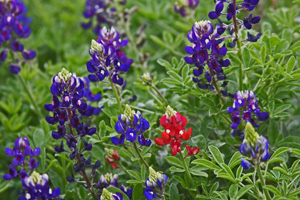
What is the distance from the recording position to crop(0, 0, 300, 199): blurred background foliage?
6.91 feet

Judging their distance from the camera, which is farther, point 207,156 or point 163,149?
point 163,149

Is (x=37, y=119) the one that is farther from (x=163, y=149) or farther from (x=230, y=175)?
(x=230, y=175)

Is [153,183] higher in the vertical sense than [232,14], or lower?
lower

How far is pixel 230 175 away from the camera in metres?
1.73

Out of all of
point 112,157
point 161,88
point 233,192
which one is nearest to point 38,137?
point 112,157

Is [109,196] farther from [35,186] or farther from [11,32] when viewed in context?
[11,32]

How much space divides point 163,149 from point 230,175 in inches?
25.1

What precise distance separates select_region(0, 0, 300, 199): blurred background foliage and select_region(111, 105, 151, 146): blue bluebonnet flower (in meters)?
0.15

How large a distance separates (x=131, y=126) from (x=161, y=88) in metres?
1.21

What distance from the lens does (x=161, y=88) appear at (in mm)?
3018

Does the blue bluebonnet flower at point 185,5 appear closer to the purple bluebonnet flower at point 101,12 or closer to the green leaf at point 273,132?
the purple bluebonnet flower at point 101,12

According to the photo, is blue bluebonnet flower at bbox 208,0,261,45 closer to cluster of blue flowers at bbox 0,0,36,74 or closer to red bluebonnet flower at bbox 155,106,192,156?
red bluebonnet flower at bbox 155,106,192,156

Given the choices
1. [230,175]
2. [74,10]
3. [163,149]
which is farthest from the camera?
[74,10]

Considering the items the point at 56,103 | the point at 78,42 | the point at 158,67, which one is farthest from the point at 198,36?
the point at 78,42
